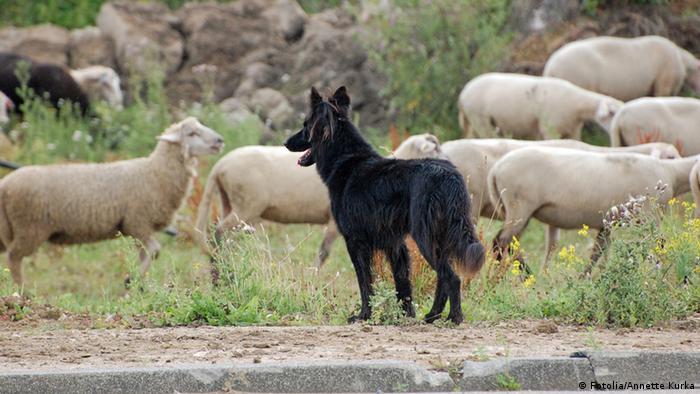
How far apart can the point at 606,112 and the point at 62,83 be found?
8624mm

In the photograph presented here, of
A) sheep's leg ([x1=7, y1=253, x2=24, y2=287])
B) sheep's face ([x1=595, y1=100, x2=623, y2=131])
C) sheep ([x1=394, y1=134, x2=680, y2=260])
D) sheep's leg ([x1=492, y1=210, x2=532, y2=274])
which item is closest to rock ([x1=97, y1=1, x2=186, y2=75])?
sheep's face ([x1=595, y1=100, x2=623, y2=131])

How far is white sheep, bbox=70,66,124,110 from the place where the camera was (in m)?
19.2

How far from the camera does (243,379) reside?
224 inches

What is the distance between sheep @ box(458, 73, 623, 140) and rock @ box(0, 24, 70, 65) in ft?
28.4

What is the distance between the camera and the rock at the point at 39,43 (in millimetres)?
21219

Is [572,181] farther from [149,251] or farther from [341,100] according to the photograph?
[149,251]

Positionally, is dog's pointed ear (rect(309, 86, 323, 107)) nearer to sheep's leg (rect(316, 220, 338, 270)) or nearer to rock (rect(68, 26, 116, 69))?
sheep's leg (rect(316, 220, 338, 270))

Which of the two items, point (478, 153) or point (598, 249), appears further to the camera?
point (478, 153)

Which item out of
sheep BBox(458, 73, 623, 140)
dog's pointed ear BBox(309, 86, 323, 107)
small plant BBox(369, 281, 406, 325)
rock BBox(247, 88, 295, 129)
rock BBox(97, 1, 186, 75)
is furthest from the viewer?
rock BBox(97, 1, 186, 75)

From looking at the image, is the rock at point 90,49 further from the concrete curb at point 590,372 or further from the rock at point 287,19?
the concrete curb at point 590,372

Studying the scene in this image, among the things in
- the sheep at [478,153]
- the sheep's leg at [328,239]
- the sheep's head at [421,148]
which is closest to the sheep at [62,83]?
the sheep's leg at [328,239]

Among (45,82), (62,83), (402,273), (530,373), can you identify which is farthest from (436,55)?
(530,373)

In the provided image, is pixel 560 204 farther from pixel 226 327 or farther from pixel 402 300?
pixel 226 327

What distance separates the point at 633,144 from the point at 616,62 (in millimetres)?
3529
